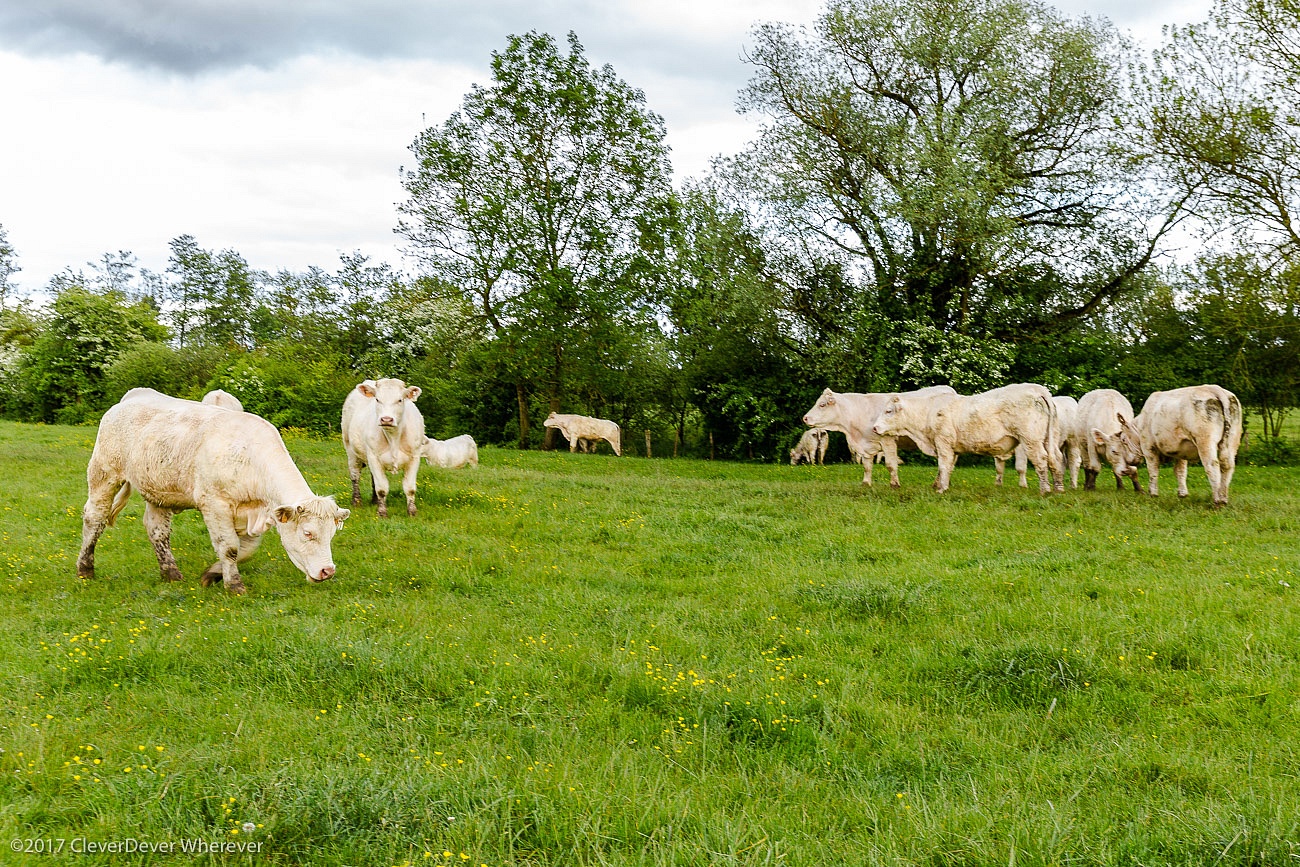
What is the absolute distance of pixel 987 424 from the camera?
16297 millimetres

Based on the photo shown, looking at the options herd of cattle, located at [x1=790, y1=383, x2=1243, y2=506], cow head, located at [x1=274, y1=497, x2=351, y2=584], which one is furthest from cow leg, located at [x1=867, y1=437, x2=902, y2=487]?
cow head, located at [x1=274, y1=497, x2=351, y2=584]

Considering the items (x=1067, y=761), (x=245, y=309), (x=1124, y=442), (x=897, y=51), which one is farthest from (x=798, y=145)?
(x=245, y=309)

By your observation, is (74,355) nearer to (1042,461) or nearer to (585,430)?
(585,430)

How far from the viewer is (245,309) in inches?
2640

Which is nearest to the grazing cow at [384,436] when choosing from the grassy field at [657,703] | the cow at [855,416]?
the grassy field at [657,703]

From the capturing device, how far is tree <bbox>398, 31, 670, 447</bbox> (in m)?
31.6

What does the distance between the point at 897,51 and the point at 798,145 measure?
435 cm

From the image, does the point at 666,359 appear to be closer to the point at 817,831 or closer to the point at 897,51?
the point at 897,51

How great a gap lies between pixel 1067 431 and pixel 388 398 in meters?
13.7

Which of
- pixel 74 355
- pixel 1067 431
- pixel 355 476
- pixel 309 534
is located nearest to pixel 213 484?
pixel 309 534

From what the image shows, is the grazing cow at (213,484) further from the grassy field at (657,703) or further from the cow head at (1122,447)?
the cow head at (1122,447)

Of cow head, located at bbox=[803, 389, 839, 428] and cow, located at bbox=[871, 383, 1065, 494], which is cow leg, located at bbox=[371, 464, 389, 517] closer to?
cow, located at bbox=[871, 383, 1065, 494]

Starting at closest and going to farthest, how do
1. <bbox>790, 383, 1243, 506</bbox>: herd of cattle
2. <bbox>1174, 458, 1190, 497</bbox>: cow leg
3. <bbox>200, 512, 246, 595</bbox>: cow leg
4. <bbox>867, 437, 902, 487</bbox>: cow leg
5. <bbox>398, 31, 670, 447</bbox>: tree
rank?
<bbox>200, 512, 246, 595</bbox>: cow leg
<bbox>790, 383, 1243, 506</bbox>: herd of cattle
<bbox>1174, 458, 1190, 497</bbox>: cow leg
<bbox>867, 437, 902, 487</bbox>: cow leg
<bbox>398, 31, 670, 447</bbox>: tree

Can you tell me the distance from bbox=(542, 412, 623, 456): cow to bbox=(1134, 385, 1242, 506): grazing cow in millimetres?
24395
